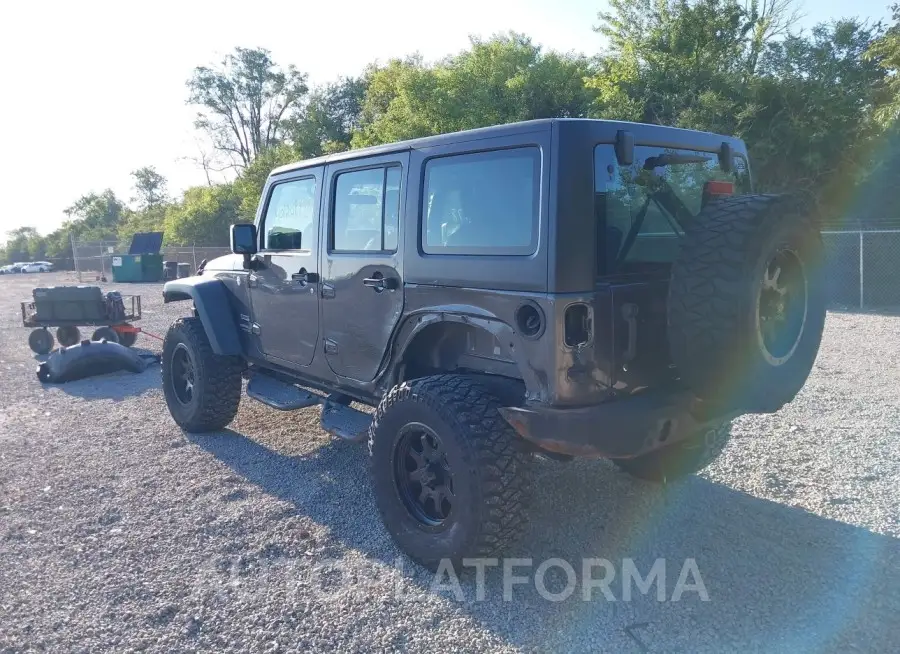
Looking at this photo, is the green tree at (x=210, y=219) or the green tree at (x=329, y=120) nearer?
the green tree at (x=329, y=120)

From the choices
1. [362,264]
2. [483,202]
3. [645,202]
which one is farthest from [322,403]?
[645,202]

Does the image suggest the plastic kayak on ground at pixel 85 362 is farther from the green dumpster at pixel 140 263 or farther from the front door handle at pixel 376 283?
the green dumpster at pixel 140 263

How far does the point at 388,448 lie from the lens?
149 inches

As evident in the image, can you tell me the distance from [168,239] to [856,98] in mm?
39070

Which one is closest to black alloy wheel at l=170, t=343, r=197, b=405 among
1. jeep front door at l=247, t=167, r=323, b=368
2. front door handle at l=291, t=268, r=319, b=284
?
jeep front door at l=247, t=167, r=323, b=368

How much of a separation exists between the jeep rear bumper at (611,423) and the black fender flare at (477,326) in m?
0.15

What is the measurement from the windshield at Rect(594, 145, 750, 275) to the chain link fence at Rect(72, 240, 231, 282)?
27.7 m

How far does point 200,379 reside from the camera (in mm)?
5824

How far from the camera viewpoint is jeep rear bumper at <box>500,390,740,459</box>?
3.14 meters

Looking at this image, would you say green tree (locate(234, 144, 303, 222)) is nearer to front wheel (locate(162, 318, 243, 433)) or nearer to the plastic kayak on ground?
the plastic kayak on ground

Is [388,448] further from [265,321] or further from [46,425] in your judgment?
[46,425]

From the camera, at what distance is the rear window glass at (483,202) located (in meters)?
3.39

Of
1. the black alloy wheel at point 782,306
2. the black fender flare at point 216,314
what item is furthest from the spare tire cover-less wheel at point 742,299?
the black fender flare at point 216,314

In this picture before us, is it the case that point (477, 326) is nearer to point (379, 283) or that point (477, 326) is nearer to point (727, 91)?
point (379, 283)
